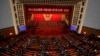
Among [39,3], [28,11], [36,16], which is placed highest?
[39,3]

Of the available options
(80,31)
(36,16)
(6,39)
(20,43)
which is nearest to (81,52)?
(20,43)

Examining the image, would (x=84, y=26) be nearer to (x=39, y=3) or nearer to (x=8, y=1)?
(x=39, y=3)

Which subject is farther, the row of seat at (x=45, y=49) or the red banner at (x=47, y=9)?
the red banner at (x=47, y=9)

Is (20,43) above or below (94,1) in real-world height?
below

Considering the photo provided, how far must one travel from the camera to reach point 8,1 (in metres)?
17.8

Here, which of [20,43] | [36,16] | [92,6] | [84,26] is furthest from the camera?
[36,16]

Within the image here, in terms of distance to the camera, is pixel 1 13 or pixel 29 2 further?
pixel 29 2

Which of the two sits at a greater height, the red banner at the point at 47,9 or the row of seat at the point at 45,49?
the red banner at the point at 47,9

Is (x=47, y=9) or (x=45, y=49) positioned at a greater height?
(x=47, y=9)

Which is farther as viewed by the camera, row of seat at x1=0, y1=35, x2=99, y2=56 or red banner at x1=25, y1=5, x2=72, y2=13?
red banner at x1=25, y1=5, x2=72, y2=13

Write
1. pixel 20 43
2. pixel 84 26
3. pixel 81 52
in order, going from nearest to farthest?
pixel 81 52 < pixel 20 43 < pixel 84 26

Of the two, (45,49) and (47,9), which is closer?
(45,49)

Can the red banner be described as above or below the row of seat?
above

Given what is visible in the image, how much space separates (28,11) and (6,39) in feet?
16.7
